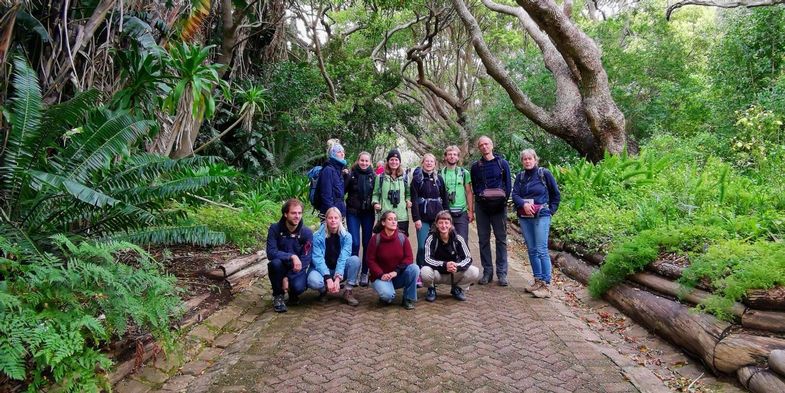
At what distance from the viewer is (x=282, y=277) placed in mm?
5582

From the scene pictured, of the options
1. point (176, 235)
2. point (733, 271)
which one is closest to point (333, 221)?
point (176, 235)

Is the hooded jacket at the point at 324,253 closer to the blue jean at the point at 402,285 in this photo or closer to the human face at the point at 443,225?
the blue jean at the point at 402,285

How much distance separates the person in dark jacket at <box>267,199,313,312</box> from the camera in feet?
17.9

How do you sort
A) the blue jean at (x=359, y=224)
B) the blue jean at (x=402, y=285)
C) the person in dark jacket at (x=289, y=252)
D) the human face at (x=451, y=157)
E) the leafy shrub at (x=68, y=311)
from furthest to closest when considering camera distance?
the blue jean at (x=359, y=224), the human face at (x=451, y=157), the blue jean at (x=402, y=285), the person in dark jacket at (x=289, y=252), the leafy shrub at (x=68, y=311)

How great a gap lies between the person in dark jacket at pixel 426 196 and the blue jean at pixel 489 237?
522 millimetres

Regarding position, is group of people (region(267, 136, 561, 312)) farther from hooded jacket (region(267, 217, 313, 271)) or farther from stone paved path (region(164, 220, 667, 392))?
stone paved path (region(164, 220, 667, 392))

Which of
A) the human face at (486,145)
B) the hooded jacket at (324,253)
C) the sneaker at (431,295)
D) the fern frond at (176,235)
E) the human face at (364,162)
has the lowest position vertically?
the sneaker at (431,295)

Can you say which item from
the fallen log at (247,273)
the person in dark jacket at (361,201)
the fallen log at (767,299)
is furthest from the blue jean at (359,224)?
the fallen log at (767,299)

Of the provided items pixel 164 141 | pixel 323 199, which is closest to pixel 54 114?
pixel 323 199

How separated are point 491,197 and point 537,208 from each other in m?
0.55

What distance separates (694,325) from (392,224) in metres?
2.82

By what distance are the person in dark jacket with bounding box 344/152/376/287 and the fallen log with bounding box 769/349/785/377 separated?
13.5 ft

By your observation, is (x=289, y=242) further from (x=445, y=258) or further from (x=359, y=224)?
(x=445, y=258)

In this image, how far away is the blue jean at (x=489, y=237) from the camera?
6.57 m
